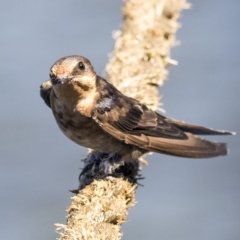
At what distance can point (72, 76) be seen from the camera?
3449 millimetres

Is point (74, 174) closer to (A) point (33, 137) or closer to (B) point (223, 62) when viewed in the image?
(A) point (33, 137)

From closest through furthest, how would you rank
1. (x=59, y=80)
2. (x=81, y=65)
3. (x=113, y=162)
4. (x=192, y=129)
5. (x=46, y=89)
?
(x=59, y=80)
(x=81, y=65)
(x=113, y=162)
(x=46, y=89)
(x=192, y=129)

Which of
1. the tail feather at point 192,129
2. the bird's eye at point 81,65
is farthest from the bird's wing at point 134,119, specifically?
the bird's eye at point 81,65

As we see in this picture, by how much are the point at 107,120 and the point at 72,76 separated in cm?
45

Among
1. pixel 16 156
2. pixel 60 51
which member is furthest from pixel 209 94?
pixel 16 156

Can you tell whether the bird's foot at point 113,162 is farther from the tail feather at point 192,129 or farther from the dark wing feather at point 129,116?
the tail feather at point 192,129

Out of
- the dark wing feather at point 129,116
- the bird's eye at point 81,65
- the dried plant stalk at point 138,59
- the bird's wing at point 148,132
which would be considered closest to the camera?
the dried plant stalk at point 138,59

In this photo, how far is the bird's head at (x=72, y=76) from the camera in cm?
338

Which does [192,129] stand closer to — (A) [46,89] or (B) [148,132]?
(B) [148,132]

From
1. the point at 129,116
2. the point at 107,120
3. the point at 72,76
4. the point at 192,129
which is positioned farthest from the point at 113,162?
the point at 192,129

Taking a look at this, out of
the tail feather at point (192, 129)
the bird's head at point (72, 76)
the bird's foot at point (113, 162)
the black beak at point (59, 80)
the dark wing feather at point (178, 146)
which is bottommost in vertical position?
the bird's foot at point (113, 162)

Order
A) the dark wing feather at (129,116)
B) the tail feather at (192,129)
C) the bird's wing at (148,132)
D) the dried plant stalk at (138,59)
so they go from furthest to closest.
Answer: the tail feather at (192,129)
the bird's wing at (148,132)
the dark wing feather at (129,116)
the dried plant stalk at (138,59)

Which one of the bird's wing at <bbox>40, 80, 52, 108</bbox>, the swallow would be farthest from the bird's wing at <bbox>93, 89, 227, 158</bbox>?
the bird's wing at <bbox>40, 80, 52, 108</bbox>

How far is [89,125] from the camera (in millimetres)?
3760
